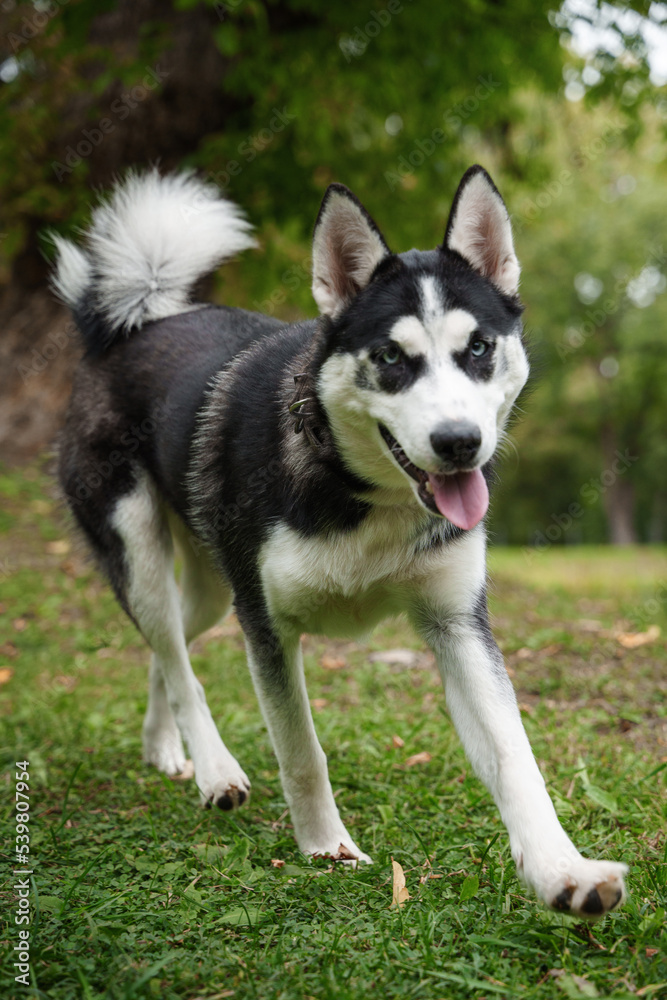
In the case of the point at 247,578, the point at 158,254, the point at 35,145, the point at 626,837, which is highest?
the point at 35,145

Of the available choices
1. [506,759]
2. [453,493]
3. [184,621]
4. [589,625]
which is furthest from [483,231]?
[589,625]

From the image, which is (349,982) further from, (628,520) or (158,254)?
(628,520)

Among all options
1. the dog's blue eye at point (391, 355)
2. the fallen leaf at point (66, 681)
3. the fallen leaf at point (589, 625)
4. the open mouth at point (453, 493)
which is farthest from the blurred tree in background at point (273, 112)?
the open mouth at point (453, 493)

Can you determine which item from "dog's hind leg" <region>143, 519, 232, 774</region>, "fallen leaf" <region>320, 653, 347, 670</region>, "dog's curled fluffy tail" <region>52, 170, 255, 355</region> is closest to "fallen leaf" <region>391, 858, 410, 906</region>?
"dog's hind leg" <region>143, 519, 232, 774</region>

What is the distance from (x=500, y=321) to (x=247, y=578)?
1.19 m

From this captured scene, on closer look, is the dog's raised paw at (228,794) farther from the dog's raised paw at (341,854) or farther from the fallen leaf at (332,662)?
the fallen leaf at (332,662)

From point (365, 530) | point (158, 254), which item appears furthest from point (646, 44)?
point (365, 530)

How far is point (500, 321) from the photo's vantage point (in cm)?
266

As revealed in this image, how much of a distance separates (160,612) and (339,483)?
1.35m

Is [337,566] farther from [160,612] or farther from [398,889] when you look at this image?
[160,612]

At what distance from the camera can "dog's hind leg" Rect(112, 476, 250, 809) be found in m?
3.57

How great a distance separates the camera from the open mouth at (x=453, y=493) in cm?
240

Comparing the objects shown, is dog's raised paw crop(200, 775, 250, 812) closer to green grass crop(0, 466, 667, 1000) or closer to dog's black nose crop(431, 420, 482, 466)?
green grass crop(0, 466, 667, 1000)

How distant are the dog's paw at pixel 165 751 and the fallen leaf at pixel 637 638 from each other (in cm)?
277
